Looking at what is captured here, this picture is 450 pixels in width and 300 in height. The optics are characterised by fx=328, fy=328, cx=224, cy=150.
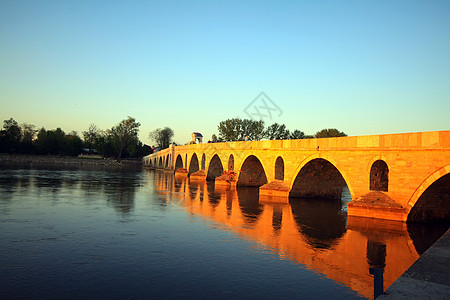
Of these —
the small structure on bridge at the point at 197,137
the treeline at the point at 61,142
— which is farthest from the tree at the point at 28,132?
the small structure on bridge at the point at 197,137

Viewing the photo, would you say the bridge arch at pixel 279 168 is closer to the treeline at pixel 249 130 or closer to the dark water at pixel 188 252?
the dark water at pixel 188 252

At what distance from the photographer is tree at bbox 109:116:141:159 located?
326 feet

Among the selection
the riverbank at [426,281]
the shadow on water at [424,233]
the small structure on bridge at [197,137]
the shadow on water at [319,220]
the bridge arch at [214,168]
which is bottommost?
the shadow on water at [319,220]

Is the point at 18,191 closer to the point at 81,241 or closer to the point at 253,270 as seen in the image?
the point at 81,241

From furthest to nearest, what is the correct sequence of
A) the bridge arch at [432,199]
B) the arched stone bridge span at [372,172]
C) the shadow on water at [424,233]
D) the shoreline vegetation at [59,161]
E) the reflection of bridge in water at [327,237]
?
the shoreline vegetation at [59,161] < the arched stone bridge span at [372,172] < the bridge arch at [432,199] < the shadow on water at [424,233] < the reflection of bridge in water at [327,237]

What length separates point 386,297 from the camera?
5.98 m

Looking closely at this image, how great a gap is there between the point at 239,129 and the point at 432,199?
231 ft

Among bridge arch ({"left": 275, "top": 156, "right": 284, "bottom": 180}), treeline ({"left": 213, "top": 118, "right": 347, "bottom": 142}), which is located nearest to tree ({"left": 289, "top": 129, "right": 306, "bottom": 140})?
treeline ({"left": 213, "top": 118, "right": 347, "bottom": 142})

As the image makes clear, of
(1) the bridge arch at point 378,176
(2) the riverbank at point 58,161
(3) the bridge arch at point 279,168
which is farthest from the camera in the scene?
(2) the riverbank at point 58,161

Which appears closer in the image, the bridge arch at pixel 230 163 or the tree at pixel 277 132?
the bridge arch at pixel 230 163

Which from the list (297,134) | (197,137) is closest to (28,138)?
(197,137)

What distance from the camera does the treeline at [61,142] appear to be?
85.3 metres

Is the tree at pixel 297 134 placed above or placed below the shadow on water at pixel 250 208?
above

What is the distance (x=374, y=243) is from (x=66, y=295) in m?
11.5
